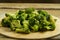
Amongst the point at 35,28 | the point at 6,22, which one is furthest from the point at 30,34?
the point at 6,22

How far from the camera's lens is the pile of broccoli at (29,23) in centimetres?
103

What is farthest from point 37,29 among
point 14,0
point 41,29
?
point 14,0

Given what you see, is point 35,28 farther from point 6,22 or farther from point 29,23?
point 6,22

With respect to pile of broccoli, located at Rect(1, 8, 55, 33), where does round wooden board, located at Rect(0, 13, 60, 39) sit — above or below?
below

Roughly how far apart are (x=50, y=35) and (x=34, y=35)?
0.28ft

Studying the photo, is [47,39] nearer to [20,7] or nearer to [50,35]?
[50,35]

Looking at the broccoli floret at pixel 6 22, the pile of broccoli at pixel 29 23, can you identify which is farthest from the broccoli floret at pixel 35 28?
the broccoli floret at pixel 6 22

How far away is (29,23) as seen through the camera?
1052 mm

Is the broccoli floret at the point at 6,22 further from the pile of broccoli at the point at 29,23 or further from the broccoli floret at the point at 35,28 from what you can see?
the broccoli floret at the point at 35,28

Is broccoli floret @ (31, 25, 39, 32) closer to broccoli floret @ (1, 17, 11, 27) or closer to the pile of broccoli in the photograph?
the pile of broccoli

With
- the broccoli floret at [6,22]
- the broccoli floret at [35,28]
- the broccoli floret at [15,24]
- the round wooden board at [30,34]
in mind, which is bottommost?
the round wooden board at [30,34]

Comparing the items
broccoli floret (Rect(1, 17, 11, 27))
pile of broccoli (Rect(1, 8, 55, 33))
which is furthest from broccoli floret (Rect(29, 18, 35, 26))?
broccoli floret (Rect(1, 17, 11, 27))

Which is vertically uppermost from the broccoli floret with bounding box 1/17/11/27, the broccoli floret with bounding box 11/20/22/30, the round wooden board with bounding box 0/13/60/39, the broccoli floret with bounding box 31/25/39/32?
the broccoli floret with bounding box 1/17/11/27

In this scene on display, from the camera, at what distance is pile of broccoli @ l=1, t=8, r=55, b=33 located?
103 centimetres
